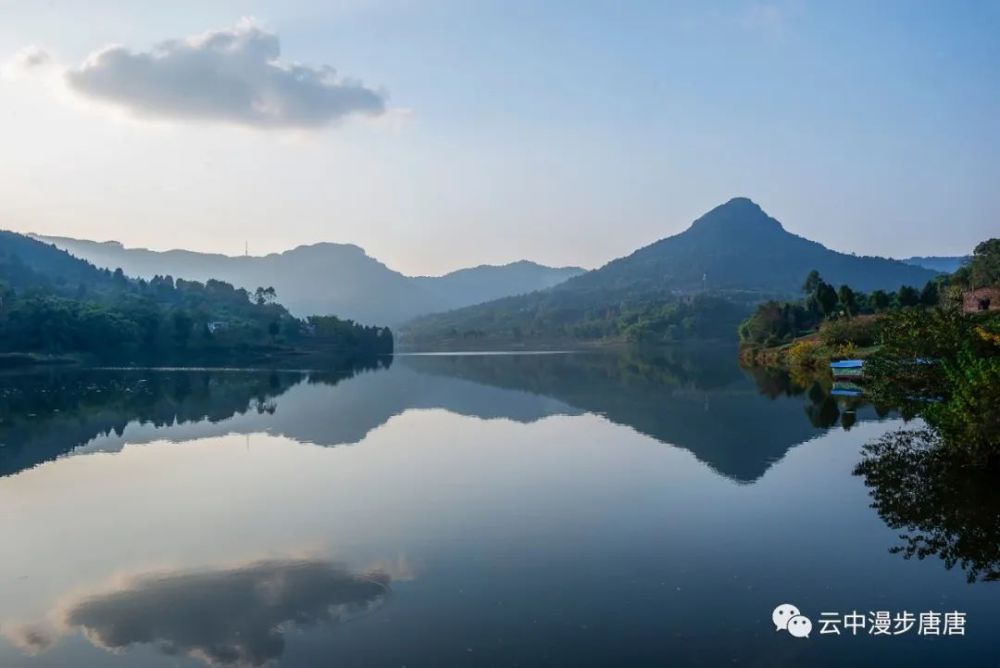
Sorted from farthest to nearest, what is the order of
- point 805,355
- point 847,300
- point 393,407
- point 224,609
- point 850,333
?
point 847,300, point 805,355, point 850,333, point 393,407, point 224,609

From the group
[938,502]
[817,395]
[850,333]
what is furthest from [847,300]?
[938,502]

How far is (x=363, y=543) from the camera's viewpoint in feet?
60.1

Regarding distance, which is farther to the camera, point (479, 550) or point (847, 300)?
point (847, 300)

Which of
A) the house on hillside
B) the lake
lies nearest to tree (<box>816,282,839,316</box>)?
the house on hillside

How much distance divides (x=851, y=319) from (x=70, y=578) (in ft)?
245

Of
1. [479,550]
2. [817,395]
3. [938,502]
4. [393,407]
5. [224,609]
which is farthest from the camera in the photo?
[393,407]

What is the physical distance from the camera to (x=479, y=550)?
17438 mm

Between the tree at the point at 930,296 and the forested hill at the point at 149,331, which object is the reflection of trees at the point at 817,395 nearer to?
the tree at the point at 930,296

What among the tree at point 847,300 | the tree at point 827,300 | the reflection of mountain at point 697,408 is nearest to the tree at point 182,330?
the reflection of mountain at point 697,408

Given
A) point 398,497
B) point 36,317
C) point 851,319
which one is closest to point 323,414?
point 398,497

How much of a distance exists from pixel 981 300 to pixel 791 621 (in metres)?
74.4

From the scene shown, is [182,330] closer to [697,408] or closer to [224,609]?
[697,408]

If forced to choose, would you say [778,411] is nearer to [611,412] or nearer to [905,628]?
[611,412]

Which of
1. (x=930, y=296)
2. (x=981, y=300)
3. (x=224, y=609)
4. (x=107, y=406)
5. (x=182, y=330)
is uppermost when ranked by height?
(x=930, y=296)
